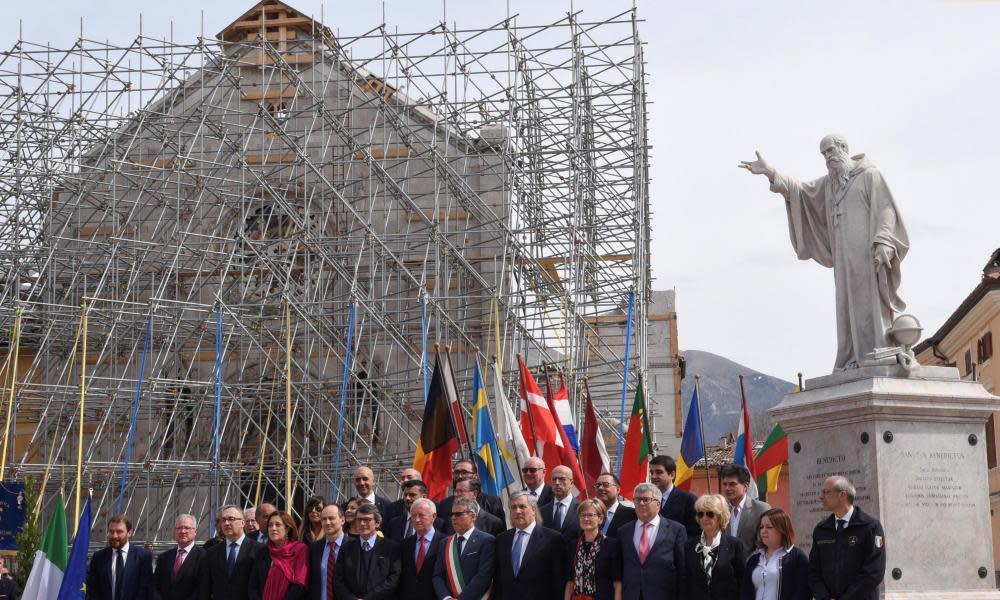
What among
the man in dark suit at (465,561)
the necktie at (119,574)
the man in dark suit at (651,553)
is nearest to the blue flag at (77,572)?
the necktie at (119,574)

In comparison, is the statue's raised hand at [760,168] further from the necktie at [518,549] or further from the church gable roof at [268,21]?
the church gable roof at [268,21]

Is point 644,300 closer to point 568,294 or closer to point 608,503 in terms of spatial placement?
point 568,294

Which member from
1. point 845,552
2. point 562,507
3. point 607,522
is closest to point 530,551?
point 607,522

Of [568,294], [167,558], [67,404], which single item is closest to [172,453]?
[67,404]

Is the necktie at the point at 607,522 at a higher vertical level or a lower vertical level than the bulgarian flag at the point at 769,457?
lower

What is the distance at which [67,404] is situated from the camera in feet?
98.2

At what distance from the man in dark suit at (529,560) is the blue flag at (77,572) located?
201 inches

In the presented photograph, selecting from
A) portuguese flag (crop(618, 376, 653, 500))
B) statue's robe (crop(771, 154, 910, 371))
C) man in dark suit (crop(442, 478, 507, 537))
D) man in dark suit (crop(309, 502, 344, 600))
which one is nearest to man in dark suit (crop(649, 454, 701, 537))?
man in dark suit (crop(442, 478, 507, 537))

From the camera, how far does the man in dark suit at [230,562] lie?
1245 cm

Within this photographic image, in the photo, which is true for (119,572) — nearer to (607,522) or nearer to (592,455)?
(607,522)

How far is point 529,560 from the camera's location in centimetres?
1112

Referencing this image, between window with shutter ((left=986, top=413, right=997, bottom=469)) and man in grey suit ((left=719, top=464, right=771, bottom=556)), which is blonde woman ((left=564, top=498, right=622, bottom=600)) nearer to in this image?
man in grey suit ((left=719, top=464, right=771, bottom=556))

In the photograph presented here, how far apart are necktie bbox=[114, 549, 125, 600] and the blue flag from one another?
1399 mm

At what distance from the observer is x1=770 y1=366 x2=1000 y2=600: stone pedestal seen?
10992mm
